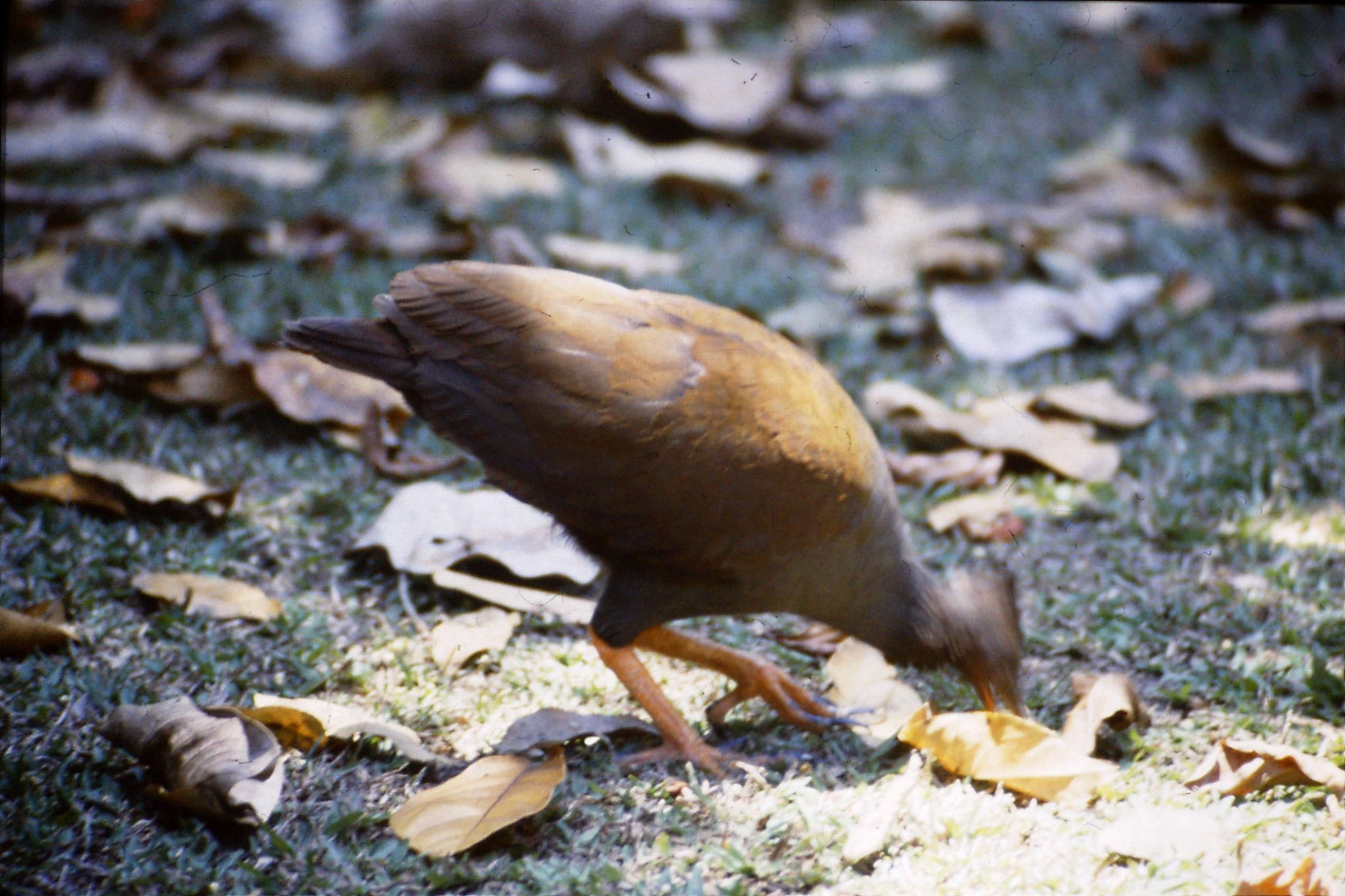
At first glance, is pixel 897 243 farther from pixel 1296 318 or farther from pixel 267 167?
pixel 267 167

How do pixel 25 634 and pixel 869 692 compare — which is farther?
pixel 869 692

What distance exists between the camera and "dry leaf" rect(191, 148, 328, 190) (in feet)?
17.2

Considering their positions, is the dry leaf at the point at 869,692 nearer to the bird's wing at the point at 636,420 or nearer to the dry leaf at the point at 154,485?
the bird's wing at the point at 636,420

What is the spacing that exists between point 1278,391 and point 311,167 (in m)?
3.92

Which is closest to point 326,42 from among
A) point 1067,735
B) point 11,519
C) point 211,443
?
point 211,443

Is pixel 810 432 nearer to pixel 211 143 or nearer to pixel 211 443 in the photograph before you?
pixel 211 443

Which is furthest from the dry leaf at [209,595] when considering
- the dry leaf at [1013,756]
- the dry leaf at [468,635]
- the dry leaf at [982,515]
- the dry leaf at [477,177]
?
the dry leaf at [477,177]

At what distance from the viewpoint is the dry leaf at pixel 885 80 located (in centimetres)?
666

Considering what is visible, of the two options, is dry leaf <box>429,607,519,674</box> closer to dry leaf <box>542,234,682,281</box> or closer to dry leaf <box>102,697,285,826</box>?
dry leaf <box>102,697,285,826</box>

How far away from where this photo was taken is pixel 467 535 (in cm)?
329

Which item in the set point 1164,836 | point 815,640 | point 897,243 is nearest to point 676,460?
point 815,640

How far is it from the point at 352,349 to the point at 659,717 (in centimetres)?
107

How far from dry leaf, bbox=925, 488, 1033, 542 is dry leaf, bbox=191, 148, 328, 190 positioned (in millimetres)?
3127

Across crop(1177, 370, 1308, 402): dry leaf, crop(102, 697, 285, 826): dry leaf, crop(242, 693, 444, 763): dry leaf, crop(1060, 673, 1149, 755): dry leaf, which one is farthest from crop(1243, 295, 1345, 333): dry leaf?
crop(102, 697, 285, 826): dry leaf
